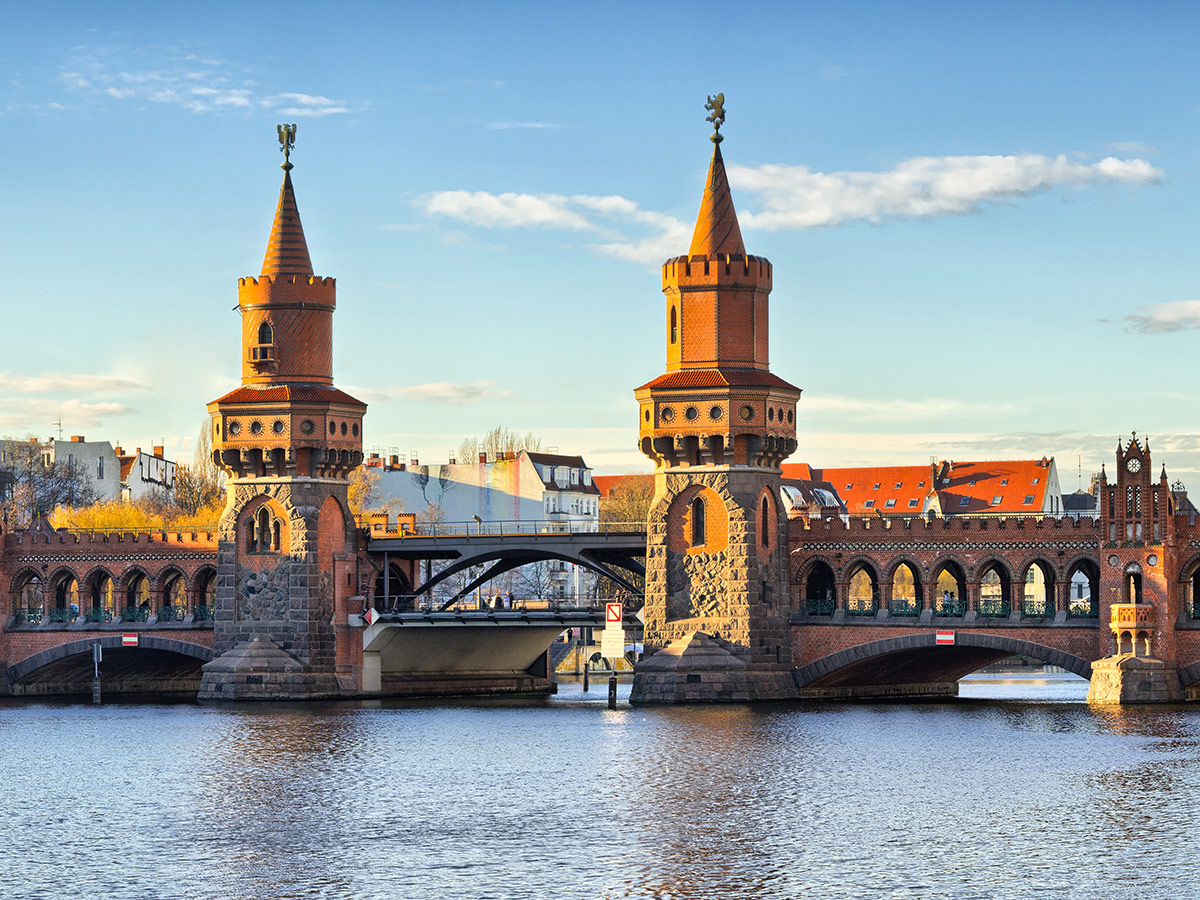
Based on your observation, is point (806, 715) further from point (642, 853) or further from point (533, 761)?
point (642, 853)

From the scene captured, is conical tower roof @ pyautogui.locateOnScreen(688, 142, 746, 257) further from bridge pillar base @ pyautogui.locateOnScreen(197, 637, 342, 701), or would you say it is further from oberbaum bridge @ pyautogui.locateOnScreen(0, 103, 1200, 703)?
bridge pillar base @ pyautogui.locateOnScreen(197, 637, 342, 701)

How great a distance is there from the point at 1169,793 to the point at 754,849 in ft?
45.2

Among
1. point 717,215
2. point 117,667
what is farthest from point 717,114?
point 117,667

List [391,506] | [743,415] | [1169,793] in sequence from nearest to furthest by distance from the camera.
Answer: [1169,793], [743,415], [391,506]

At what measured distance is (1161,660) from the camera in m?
79.9

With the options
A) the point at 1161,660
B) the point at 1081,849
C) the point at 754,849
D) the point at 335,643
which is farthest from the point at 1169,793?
the point at 335,643

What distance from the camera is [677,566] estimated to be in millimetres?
87438

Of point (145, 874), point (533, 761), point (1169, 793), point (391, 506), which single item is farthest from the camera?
point (391, 506)

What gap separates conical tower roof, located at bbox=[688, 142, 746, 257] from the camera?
8875 centimetres

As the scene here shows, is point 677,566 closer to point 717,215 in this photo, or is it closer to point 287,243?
point 717,215

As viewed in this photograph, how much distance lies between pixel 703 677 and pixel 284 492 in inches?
818

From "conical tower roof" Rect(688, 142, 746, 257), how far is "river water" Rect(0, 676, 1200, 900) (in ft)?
62.6

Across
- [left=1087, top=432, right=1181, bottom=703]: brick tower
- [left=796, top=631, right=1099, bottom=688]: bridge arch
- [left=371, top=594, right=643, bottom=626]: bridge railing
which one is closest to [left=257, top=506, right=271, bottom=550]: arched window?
[left=371, top=594, right=643, bottom=626]: bridge railing

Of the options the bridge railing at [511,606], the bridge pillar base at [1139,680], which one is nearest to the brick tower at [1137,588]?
the bridge pillar base at [1139,680]
